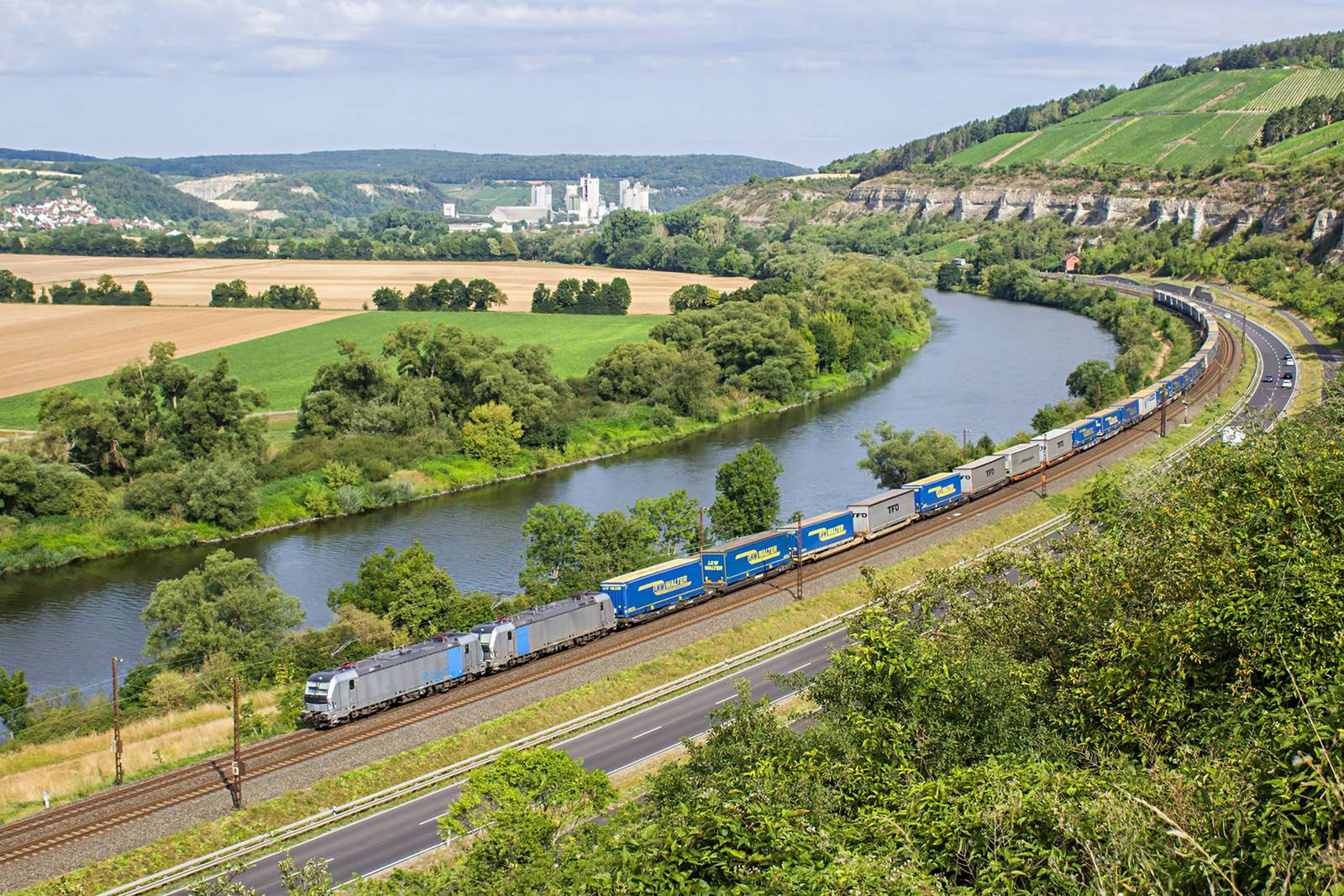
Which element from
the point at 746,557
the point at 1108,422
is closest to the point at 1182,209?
the point at 1108,422

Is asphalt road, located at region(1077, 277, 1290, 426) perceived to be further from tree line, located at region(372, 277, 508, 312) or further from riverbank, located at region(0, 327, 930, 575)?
tree line, located at region(372, 277, 508, 312)

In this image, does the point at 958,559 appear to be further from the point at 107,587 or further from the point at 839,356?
the point at 839,356

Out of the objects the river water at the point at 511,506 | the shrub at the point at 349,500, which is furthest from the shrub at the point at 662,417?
the shrub at the point at 349,500

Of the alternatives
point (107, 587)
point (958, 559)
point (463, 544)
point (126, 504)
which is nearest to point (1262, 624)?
point (958, 559)

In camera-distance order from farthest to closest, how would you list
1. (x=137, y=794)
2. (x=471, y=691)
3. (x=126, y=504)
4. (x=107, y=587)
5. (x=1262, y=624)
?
(x=126, y=504)
(x=107, y=587)
(x=471, y=691)
(x=137, y=794)
(x=1262, y=624)

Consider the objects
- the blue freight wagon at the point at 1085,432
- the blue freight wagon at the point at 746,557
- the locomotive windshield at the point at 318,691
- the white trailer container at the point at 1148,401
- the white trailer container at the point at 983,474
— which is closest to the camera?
the locomotive windshield at the point at 318,691

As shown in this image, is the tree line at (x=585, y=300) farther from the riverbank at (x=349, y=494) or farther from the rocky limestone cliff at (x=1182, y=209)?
the rocky limestone cliff at (x=1182, y=209)
